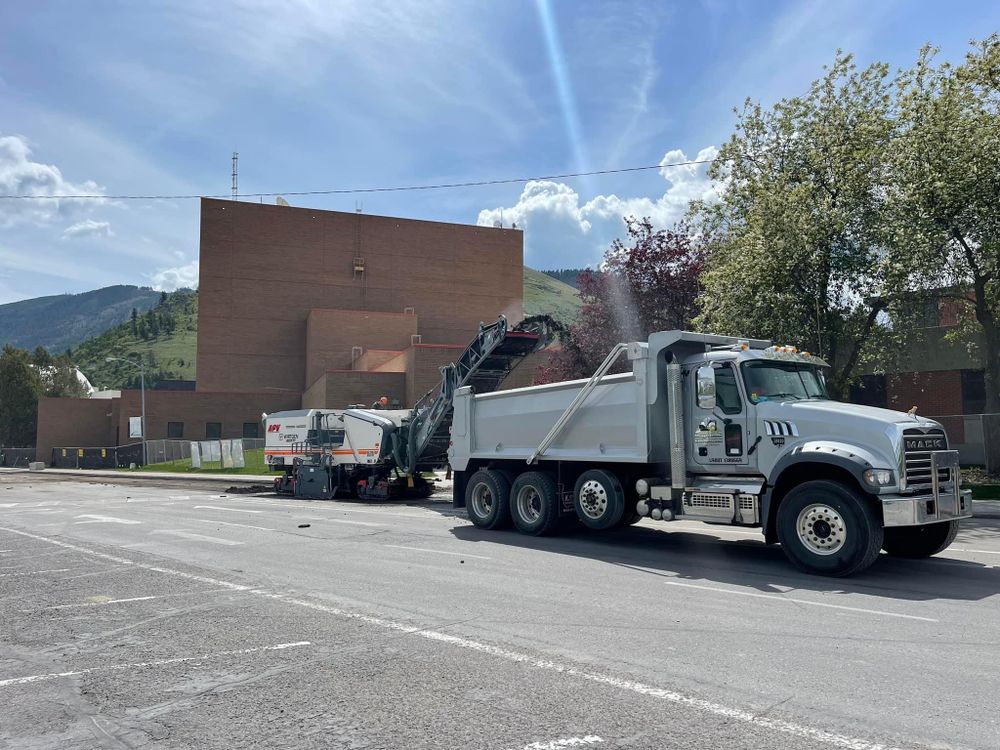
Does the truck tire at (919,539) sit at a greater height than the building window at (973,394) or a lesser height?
lesser

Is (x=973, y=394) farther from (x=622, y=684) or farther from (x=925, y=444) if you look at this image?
(x=622, y=684)

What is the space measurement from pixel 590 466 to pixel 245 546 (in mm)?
5657

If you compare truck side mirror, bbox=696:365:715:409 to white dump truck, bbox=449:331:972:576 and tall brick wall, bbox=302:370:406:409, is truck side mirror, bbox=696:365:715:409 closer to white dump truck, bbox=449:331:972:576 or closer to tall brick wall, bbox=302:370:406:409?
white dump truck, bbox=449:331:972:576

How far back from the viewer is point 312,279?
64438 millimetres

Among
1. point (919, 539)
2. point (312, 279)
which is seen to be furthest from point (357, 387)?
point (919, 539)

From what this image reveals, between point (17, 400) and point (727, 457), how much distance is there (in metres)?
102

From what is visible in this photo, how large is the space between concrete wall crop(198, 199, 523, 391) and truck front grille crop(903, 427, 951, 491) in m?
53.3

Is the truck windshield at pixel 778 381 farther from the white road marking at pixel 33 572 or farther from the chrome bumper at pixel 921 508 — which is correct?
the white road marking at pixel 33 572

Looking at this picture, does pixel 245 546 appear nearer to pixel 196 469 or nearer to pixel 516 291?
pixel 196 469

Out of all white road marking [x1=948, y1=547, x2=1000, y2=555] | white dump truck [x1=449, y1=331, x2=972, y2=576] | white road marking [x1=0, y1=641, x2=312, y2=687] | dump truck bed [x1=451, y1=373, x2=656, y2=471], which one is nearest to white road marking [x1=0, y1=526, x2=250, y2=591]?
white road marking [x1=0, y1=641, x2=312, y2=687]

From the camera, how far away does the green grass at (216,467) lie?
39.4 meters

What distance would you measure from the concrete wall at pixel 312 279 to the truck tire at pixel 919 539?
172ft

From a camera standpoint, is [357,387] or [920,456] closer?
[920,456]

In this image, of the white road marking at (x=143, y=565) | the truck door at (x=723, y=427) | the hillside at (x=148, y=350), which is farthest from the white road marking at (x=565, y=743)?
the hillside at (x=148, y=350)
